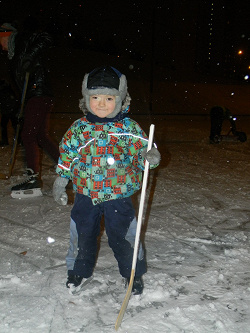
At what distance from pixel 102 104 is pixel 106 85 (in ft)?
0.38

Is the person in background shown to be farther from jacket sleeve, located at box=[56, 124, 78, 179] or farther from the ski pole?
the ski pole

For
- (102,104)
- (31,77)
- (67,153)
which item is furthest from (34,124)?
(102,104)

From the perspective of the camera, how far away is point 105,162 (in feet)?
7.52

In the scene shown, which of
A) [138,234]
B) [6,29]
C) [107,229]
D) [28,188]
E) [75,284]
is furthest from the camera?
[28,188]

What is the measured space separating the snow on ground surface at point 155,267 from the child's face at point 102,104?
1178 millimetres

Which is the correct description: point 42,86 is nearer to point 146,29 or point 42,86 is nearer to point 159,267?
point 159,267

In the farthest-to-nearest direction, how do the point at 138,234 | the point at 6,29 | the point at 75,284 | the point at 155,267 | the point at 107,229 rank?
1. the point at 6,29
2. the point at 155,267
3. the point at 75,284
4. the point at 107,229
5. the point at 138,234

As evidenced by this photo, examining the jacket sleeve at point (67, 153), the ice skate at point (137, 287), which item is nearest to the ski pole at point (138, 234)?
the ice skate at point (137, 287)

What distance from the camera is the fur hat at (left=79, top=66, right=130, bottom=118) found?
2.25 meters

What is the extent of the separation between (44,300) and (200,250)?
1.40 m

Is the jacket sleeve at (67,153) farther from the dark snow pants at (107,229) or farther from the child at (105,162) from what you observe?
the dark snow pants at (107,229)

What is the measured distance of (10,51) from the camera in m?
4.33

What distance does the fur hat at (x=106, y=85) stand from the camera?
7.39ft

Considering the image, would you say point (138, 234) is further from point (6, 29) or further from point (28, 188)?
point (6, 29)
